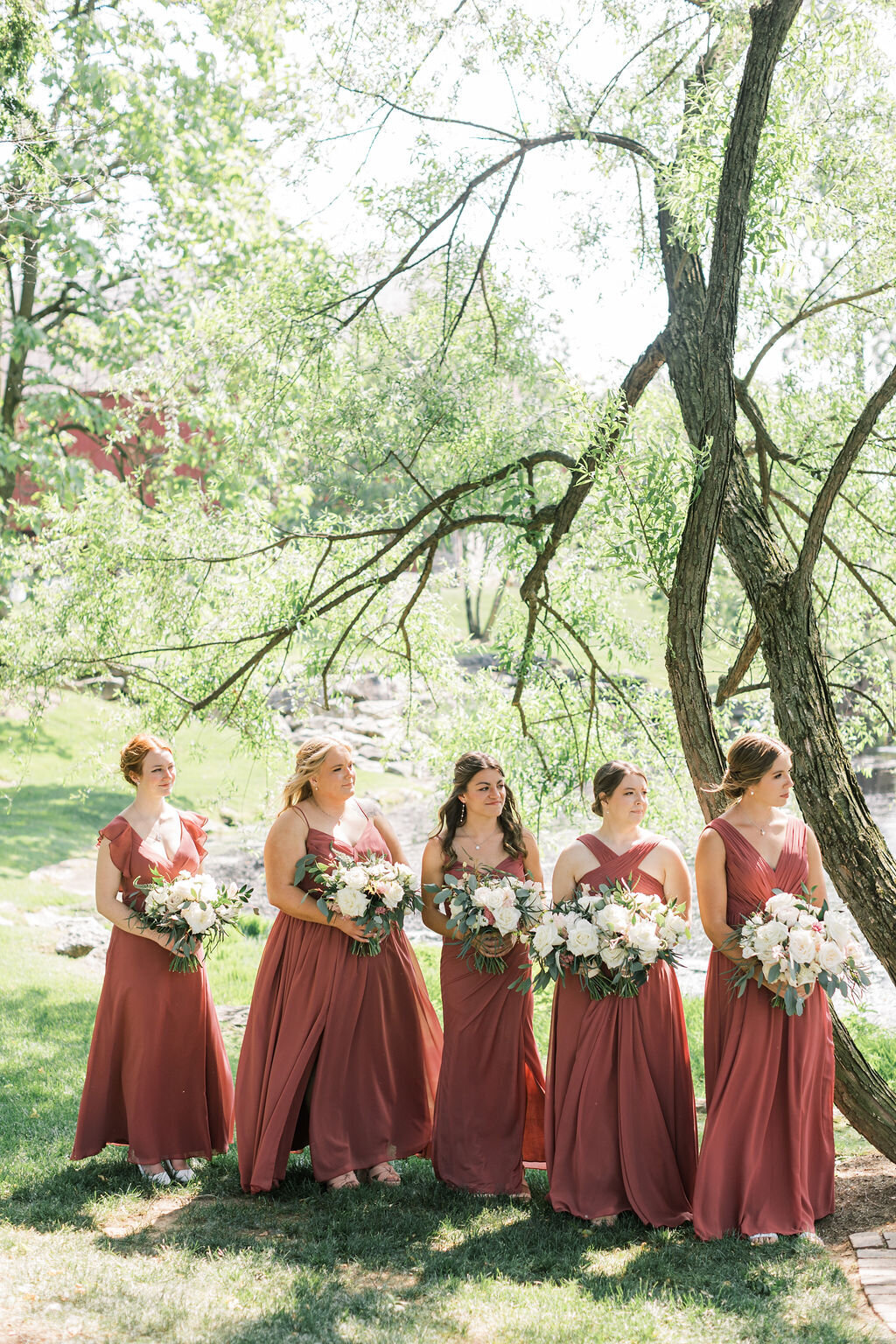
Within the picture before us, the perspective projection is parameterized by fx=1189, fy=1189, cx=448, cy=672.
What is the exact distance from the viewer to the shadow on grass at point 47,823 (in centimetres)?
1656

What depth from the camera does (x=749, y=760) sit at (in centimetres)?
512

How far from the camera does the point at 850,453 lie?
5.71 meters

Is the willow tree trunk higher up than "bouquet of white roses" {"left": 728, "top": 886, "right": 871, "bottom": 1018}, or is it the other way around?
the willow tree trunk

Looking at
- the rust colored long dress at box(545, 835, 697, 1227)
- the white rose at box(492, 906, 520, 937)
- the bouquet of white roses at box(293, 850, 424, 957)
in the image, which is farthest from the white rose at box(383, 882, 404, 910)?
the rust colored long dress at box(545, 835, 697, 1227)

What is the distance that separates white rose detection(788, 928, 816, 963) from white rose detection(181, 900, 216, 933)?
104 inches

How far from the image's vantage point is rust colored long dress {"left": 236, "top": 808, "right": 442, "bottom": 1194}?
543cm

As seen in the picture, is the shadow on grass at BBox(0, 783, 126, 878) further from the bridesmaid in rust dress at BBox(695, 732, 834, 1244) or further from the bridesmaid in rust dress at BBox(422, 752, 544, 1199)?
the bridesmaid in rust dress at BBox(695, 732, 834, 1244)

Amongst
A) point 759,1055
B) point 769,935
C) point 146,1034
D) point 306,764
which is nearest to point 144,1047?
point 146,1034

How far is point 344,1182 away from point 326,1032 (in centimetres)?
66

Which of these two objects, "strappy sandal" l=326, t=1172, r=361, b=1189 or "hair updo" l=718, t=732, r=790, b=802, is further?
"strappy sandal" l=326, t=1172, r=361, b=1189

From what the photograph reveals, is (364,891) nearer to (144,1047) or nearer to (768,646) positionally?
(144,1047)

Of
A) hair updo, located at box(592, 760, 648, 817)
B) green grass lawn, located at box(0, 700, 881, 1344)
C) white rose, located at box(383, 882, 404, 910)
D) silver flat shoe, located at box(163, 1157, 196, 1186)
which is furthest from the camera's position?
silver flat shoe, located at box(163, 1157, 196, 1186)

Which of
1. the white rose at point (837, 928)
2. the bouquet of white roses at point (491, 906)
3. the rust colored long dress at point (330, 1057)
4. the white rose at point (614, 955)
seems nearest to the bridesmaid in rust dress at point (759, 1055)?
the white rose at point (837, 928)

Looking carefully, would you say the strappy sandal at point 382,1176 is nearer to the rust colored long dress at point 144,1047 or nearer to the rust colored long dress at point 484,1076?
the rust colored long dress at point 484,1076
